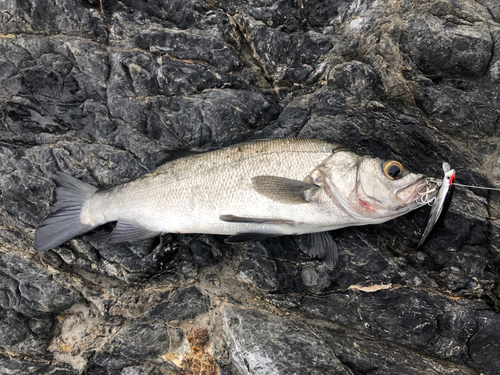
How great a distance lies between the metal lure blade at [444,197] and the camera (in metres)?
3.19

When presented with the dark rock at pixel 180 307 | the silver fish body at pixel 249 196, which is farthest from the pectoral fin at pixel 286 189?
the dark rock at pixel 180 307

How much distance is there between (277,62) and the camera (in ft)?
14.4

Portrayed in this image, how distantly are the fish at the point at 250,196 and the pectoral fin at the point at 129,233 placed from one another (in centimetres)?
1

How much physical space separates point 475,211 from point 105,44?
5.67m

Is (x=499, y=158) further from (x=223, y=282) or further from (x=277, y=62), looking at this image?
(x=223, y=282)

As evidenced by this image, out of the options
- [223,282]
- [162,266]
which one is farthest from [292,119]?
[162,266]

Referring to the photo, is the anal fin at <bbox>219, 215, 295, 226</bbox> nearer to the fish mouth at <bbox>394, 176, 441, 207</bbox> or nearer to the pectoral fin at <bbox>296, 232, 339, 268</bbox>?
the pectoral fin at <bbox>296, 232, 339, 268</bbox>

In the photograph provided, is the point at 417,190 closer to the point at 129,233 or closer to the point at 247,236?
the point at 247,236

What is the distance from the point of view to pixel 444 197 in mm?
3219

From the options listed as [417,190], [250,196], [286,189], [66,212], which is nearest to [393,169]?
[417,190]

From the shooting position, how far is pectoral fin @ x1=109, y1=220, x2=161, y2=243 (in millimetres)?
3804

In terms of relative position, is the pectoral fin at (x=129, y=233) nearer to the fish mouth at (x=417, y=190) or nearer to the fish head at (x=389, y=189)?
the fish head at (x=389, y=189)

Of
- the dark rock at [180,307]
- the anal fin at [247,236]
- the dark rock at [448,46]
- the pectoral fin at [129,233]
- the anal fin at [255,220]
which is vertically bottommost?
the dark rock at [180,307]

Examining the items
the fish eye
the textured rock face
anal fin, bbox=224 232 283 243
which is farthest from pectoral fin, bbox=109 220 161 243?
the fish eye
